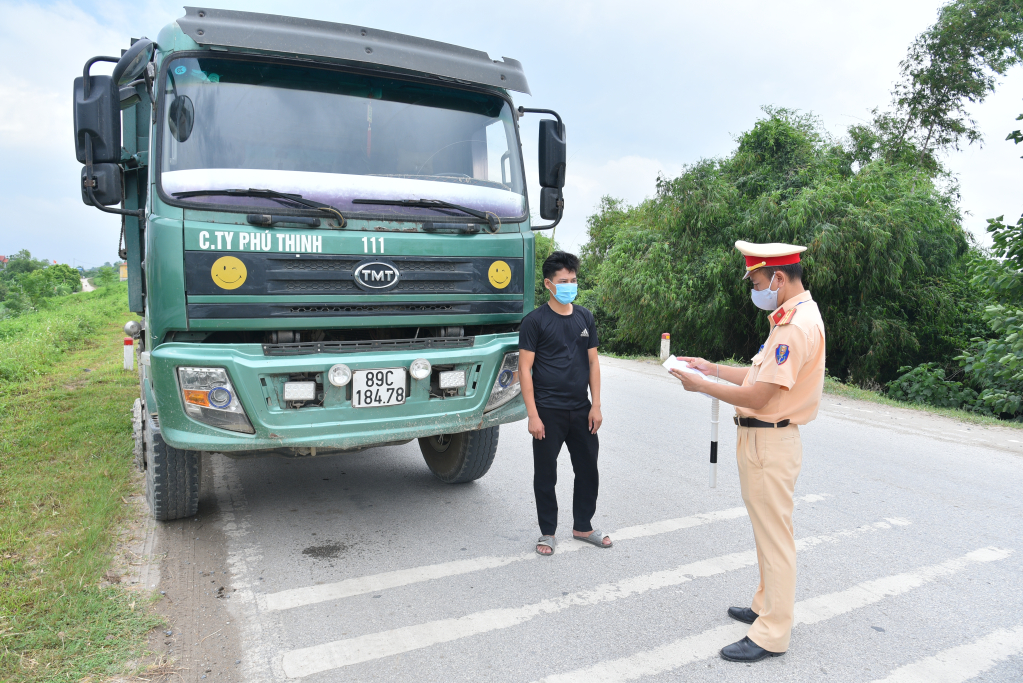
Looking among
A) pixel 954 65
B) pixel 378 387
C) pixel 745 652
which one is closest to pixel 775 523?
pixel 745 652

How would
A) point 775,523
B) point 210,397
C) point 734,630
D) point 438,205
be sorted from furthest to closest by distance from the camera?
1. point 438,205
2. point 210,397
3. point 734,630
4. point 775,523

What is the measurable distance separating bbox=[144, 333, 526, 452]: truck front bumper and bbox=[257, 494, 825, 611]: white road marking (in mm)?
720

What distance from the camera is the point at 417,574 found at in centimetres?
371

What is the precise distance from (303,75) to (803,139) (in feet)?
51.0

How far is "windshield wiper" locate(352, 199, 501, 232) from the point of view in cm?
392

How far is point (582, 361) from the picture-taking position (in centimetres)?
399

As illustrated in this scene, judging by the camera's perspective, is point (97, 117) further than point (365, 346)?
No

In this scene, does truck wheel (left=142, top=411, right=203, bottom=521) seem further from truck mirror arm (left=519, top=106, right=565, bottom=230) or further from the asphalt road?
truck mirror arm (left=519, top=106, right=565, bottom=230)

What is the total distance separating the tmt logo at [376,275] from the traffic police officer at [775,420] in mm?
1718

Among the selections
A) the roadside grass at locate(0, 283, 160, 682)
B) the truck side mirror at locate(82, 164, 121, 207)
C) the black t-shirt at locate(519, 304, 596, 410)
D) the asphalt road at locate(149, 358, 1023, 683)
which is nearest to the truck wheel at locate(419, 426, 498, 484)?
the asphalt road at locate(149, 358, 1023, 683)

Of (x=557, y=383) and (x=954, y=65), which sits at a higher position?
(x=954, y=65)

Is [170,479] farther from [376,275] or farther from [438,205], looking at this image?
[438,205]

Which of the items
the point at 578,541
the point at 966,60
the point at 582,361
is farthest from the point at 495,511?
the point at 966,60

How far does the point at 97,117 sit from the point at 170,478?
6.68ft
